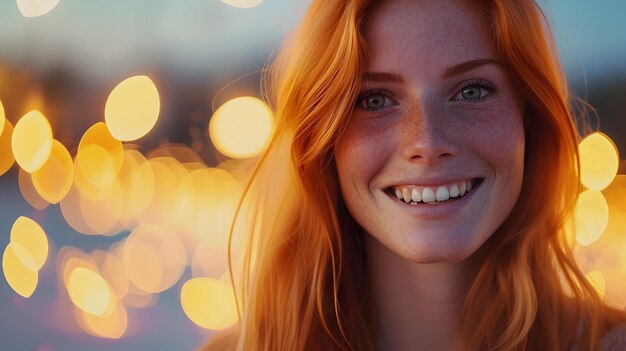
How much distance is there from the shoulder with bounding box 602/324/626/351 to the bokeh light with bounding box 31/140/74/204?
4169 millimetres

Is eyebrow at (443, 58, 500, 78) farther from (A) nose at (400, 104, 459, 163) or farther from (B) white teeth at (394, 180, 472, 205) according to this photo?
(B) white teeth at (394, 180, 472, 205)

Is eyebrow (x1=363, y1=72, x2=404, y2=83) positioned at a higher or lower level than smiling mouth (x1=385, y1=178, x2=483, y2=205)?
higher

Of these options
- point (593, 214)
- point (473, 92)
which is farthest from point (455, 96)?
point (593, 214)

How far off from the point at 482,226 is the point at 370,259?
0.30m

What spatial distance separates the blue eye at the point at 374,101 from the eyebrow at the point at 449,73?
3 cm

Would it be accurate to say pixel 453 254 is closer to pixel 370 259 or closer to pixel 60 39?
pixel 370 259

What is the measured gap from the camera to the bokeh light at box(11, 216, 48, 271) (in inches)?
177

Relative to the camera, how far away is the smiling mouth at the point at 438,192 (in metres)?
1.44

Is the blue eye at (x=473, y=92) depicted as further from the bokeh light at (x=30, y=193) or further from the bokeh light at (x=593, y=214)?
the bokeh light at (x=30, y=193)

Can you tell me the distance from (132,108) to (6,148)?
0.89m

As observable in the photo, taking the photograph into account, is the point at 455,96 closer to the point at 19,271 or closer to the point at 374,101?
the point at 374,101

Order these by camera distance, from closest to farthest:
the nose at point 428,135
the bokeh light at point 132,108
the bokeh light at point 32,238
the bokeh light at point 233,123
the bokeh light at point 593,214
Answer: the nose at point 428,135
the bokeh light at point 593,214
the bokeh light at point 233,123
the bokeh light at point 32,238
the bokeh light at point 132,108

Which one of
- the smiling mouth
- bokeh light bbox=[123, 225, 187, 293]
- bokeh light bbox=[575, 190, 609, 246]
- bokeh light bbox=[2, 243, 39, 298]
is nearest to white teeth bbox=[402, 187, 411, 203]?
the smiling mouth

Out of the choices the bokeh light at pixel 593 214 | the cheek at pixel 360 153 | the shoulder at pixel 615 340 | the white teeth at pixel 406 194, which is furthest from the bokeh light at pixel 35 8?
the shoulder at pixel 615 340
